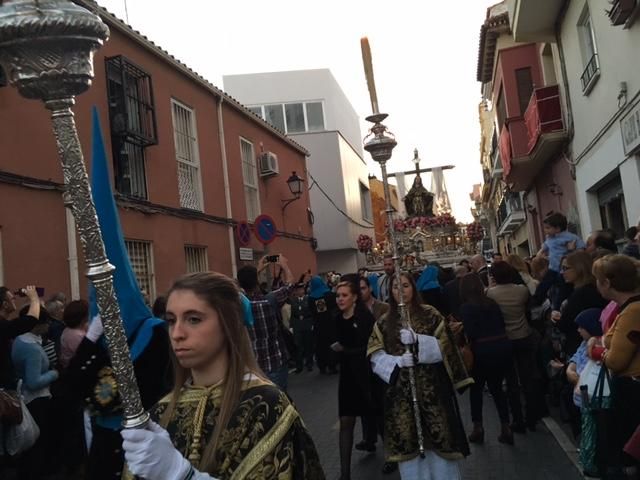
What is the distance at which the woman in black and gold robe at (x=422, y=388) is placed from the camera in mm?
4922

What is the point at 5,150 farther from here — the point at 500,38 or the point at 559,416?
the point at 500,38

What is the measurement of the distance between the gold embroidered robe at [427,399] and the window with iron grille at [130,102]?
7.56 m

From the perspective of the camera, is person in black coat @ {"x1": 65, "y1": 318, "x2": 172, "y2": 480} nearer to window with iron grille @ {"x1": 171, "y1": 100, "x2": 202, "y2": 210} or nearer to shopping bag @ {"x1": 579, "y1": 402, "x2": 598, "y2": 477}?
shopping bag @ {"x1": 579, "y1": 402, "x2": 598, "y2": 477}

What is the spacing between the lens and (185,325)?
222 centimetres

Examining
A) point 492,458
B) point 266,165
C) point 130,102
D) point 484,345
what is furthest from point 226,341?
point 266,165

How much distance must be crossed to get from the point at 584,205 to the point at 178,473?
12566mm

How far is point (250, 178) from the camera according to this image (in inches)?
710

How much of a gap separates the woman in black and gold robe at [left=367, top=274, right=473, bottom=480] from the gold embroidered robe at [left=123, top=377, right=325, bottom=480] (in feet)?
9.10

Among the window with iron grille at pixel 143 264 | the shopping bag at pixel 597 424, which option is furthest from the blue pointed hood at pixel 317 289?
the shopping bag at pixel 597 424

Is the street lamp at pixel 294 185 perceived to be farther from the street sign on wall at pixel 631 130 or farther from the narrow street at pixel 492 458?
the narrow street at pixel 492 458

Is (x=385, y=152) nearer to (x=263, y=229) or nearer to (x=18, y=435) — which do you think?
(x=18, y=435)

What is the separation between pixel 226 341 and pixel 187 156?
1245 centimetres

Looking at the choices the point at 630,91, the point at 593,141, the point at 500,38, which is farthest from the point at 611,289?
the point at 500,38

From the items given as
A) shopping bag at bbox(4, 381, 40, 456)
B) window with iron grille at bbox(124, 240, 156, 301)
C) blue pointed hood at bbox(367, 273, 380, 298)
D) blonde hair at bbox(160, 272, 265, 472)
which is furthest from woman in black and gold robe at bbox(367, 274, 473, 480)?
window with iron grille at bbox(124, 240, 156, 301)
